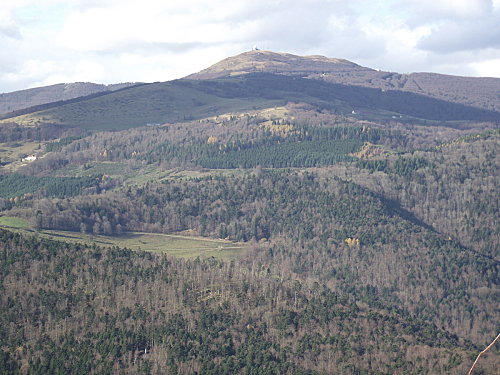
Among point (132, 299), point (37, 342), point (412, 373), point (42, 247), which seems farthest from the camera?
point (42, 247)

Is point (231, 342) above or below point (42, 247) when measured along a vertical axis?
below

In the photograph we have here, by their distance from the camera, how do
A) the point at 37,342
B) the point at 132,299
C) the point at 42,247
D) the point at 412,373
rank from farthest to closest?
the point at 42,247
the point at 132,299
the point at 37,342
the point at 412,373

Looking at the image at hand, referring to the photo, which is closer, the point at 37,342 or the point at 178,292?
the point at 37,342

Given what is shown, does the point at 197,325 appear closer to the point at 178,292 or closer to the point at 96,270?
the point at 178,292

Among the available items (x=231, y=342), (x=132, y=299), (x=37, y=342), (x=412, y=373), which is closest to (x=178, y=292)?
(x=132, y=299)

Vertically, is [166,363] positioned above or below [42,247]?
below

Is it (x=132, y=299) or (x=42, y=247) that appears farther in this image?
(x=42, y=247)

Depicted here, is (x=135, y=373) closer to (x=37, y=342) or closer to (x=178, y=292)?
(x=37, y=342)

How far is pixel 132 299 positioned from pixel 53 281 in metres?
16.0

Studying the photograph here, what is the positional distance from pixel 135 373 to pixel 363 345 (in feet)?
130

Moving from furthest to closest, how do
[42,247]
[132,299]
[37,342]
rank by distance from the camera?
[42,247] → [132,299] → [37,342]

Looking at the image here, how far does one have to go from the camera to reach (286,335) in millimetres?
155000

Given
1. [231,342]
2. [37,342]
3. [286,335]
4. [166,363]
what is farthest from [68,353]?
[286,335]

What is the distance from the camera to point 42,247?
181 m
